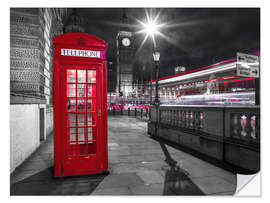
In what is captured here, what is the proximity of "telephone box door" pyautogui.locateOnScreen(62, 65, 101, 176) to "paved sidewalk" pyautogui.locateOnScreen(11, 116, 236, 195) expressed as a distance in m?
0.32

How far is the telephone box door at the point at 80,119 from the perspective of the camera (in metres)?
3.87

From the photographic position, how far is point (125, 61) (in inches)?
3068

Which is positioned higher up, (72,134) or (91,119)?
(91,119)

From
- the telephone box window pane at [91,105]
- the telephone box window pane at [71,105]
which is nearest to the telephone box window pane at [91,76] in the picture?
the telephone box window pane at [91,105]

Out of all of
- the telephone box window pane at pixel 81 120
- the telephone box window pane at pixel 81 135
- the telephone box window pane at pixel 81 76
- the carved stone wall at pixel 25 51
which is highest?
the carved stone wall at pixel 25 51

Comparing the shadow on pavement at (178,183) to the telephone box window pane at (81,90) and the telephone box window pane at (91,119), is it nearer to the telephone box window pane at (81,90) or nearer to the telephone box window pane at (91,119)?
the telephone box window pane at (91,119)

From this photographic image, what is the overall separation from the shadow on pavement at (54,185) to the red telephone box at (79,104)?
18 cm

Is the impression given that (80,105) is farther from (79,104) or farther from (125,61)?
(125,61)

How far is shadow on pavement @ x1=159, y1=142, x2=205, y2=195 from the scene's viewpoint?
10.6ft

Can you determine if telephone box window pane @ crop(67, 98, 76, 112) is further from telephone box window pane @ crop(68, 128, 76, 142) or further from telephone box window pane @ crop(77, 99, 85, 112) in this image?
telephone box window pane @ crop(68, 128, 76, 142)

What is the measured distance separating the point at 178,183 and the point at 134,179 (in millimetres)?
881

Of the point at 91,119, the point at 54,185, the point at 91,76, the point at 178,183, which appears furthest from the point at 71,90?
the point at 178,183
